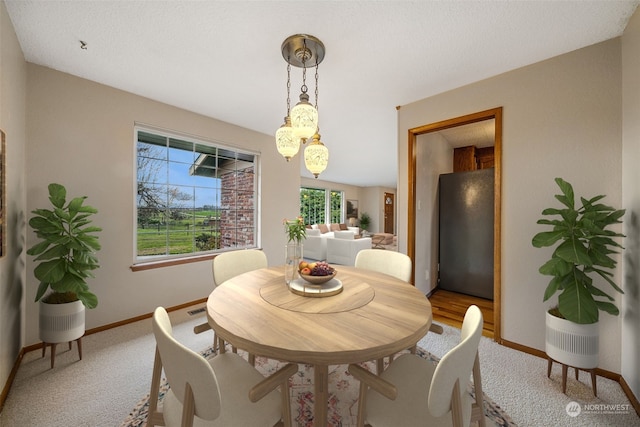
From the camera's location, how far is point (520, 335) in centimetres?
211

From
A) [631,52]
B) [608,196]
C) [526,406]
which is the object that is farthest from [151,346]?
[631,52]

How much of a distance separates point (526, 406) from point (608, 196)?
157cm

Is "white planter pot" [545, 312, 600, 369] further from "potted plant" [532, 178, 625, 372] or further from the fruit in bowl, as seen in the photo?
the fruit in bowl

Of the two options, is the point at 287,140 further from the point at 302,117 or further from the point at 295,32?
the point at 295,32

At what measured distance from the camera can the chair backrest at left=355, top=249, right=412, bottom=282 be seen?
76.5 inches

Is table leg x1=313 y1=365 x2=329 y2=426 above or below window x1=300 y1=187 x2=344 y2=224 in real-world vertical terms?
below

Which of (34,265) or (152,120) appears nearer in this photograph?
(34,265)

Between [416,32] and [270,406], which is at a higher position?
[416,32]

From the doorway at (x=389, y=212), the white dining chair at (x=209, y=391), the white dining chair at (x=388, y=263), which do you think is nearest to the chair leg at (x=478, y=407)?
the white dining chair at (x=209, y=391)

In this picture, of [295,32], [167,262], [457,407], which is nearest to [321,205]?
[167,262]

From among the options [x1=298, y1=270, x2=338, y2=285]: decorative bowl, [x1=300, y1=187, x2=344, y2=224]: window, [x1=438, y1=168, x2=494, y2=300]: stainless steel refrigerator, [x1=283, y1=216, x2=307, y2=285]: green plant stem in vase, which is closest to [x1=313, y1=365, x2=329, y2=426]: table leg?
[x1=298, y1=270, x2=338, y2=285]: decorative bowl

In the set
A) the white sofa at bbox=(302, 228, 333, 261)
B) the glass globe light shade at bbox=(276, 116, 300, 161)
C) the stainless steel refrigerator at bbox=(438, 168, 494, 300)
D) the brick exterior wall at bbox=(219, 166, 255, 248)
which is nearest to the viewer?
the glass globe light shade at bbox=(276, 116, 300, 161)

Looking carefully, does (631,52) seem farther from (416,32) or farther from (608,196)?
(416,32)

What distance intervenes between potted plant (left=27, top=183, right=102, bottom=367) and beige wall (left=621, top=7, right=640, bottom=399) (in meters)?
3.68
